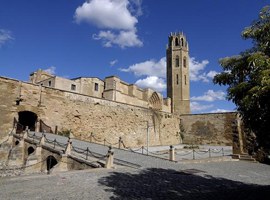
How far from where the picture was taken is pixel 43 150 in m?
Answer: 14.3

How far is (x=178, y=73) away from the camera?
175ft

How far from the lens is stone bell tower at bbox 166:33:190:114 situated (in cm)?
5203

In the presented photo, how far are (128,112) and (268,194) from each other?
22.1 m

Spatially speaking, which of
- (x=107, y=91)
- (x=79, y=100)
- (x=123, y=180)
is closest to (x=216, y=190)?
(x=123, y=180)

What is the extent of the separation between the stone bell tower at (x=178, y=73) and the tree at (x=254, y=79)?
45.6 metres

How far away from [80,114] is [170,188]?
1773 centimetres

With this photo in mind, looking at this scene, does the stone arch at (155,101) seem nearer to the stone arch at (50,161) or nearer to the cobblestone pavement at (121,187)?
the stone arch at (50,161)

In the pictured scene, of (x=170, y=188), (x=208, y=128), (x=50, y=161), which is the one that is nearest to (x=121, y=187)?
(x=170, y=188)

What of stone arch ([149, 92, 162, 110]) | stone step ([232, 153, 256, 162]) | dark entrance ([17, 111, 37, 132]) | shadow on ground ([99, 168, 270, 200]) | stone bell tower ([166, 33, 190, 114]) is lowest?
shadow on ground ([99, 168, 270, 200])

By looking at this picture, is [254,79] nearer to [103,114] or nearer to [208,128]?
[103,114]

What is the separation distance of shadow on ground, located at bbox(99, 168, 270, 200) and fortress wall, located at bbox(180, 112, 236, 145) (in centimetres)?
2607

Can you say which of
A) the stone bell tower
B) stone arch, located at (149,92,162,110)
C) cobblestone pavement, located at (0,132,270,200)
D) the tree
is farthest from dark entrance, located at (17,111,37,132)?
the stone bell tower

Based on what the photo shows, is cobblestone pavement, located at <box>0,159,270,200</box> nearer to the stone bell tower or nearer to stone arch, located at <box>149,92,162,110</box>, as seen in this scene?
stone arch, located at <box>149,92,162,110</box>

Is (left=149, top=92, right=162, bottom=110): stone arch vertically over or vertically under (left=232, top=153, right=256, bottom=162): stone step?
over
